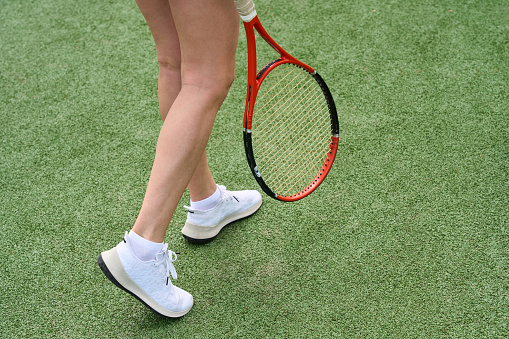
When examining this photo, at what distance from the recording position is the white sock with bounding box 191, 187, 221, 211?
152 cm

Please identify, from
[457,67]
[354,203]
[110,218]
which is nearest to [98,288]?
[110,218]

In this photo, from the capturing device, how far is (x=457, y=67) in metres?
2.07

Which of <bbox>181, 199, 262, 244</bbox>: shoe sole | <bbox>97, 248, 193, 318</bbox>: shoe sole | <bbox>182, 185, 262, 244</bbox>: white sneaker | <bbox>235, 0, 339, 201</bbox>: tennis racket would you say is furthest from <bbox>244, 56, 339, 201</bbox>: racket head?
<bbox>97, 248, 193, 318</bbox>: shoe sole

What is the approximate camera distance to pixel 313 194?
66.5 inches

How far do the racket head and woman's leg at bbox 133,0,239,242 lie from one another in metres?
0.22

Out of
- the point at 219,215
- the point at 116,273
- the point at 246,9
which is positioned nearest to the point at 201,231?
the point at 219,215

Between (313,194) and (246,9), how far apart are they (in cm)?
78

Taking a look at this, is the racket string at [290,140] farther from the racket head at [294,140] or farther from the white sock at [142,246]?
the white sock at [142,246]

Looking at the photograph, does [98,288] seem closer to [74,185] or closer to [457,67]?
[74,185]

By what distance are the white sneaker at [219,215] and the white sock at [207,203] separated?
1cm

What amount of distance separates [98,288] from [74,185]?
1.53ft

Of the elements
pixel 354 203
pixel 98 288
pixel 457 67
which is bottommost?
pixel 98 288

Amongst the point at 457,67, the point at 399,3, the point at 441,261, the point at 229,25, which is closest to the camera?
the point at 229,25

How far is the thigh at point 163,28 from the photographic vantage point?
1.18 metres
